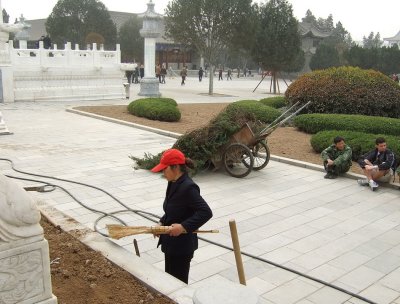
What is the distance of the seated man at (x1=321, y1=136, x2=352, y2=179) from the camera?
337 inches

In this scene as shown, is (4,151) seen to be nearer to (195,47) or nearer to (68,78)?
(68,78)

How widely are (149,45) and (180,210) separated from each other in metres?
20.8

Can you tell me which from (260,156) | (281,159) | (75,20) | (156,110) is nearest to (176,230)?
(260,156)

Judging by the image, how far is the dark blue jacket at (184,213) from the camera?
3591 millimetres

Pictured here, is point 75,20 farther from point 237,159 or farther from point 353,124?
point 237,159

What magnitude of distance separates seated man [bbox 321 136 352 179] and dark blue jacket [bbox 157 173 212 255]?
17.8 ft

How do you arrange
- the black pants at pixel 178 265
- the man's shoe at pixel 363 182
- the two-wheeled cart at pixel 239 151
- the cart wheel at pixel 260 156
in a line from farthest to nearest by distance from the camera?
the cart wheel at pixel 260 156
the two-wheeled cart at pixel 239 151
the man's shoe at pixel 363 182
the black pants at pixel 178 265

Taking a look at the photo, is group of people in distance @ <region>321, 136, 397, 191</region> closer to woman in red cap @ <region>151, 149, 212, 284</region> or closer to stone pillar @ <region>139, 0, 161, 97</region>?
woman in red cap @ <region>151, 149, 212, 284</region>

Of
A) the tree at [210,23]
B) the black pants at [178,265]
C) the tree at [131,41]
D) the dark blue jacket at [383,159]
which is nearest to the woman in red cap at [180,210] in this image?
the black pants at [178,265]

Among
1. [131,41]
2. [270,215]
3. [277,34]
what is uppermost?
[131,41]

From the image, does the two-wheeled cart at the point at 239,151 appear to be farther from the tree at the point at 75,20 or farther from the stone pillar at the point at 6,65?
the tree at the point at 75,20

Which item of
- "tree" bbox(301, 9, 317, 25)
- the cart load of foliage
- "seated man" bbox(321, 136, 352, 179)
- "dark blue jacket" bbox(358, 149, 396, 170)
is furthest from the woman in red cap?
"tree" bbox(301, 9, 317, 25)

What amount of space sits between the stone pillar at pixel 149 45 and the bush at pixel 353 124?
11793 millimetres

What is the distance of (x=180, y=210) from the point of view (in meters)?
3.70
